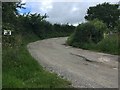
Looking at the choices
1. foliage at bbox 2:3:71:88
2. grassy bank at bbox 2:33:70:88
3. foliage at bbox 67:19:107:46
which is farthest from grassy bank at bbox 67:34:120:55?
grassy bank at bbox 2:33:70:88

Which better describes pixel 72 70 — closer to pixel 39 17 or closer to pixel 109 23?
pixel 39 17

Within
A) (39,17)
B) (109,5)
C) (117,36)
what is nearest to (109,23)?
(109,5)

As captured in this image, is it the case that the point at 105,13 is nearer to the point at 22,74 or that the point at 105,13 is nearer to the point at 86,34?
the point at 86,34

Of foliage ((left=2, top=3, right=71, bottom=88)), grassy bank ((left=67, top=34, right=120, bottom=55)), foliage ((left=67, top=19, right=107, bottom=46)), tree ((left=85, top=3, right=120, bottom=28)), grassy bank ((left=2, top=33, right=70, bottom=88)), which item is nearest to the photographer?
grassy bank ((left=2, top=33, right=70, bottom=88))

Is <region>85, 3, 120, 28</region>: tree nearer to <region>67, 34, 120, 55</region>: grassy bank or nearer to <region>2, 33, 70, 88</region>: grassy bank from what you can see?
<region>67, 34, 120, 55</region>: grassy bank

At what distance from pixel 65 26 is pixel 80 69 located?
189ft

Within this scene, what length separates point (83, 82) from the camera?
1305 centimetres

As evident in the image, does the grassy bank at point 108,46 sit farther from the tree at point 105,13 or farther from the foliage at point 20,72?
the tree at point 105,13

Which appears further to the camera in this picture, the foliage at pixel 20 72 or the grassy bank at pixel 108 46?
the grassy bank at pixel 108 46

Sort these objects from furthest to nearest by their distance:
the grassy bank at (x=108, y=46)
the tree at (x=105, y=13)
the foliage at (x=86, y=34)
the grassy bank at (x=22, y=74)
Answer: the tree at (x=105, y=13) < the foliage at (x=86, y=34) < the grassy bank at (x=108, y=46) < the grassy bank at (x=22, y=74)

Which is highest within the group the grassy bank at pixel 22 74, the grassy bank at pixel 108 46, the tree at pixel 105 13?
the tree at pixel 105 13

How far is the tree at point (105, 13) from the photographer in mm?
73188

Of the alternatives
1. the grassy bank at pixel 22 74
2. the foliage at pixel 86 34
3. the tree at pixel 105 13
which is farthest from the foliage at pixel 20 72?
the tree at pixel 105 13

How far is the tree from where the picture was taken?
73.2 metres
